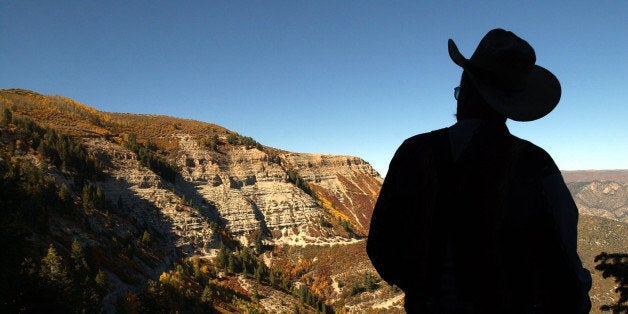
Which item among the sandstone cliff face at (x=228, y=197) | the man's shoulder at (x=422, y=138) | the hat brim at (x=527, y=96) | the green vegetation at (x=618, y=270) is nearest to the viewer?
the hat brim at (x=527, y=96)

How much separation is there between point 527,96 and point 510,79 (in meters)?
0.17

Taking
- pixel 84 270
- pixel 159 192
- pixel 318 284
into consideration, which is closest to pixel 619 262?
pixel 84 270

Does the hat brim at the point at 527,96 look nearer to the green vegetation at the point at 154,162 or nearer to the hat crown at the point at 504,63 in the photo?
the hat crown at the point at 504,63

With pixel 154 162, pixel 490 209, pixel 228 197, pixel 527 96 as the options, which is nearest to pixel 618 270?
pixel 527 96

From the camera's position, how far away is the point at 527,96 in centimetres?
209

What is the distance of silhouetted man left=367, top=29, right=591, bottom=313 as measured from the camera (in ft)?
5.96

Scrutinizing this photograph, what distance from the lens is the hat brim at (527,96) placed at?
77.8 inches

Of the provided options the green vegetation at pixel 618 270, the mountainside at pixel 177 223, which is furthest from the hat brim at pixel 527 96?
the mountainside at pixel 177 223

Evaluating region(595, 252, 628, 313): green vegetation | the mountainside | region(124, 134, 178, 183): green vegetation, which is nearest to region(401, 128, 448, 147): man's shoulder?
region(595, 252, 628, 313): green vegetation

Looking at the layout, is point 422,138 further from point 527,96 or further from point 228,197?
point 228,197

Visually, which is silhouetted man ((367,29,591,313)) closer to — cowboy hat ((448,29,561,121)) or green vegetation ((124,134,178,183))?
cowboy hat ((448,29,561,121))

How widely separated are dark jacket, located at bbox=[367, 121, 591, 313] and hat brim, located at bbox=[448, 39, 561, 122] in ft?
0.42

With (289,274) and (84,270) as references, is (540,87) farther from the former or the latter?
(289,274)

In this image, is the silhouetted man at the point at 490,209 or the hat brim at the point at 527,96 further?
the hat brim at the point at 527,96
